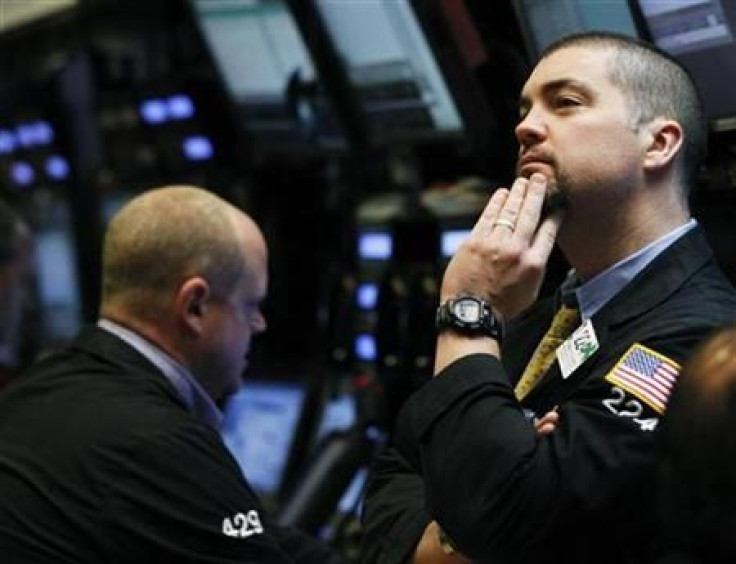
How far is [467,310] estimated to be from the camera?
1.97 meters

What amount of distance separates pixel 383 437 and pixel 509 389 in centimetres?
186

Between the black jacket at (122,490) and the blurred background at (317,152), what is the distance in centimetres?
74

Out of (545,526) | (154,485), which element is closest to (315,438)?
(154,485)

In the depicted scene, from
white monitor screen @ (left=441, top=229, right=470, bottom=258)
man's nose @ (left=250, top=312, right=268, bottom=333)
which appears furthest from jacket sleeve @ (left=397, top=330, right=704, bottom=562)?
white monitor screen @ (left=441, top=229, right=470, bottom=258)

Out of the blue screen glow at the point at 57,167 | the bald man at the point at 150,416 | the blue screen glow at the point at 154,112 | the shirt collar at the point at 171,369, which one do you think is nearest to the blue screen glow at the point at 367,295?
the bald man at the point at 150,416

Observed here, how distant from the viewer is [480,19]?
3164mm

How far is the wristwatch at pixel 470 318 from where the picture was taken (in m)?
1.96

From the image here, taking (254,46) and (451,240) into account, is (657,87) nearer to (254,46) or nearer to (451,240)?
(451,240)

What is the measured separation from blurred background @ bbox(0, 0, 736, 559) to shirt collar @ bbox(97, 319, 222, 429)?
0.73 metres

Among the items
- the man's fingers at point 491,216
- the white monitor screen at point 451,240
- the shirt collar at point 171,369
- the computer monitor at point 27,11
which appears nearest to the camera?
the man's fingers at point 491,216

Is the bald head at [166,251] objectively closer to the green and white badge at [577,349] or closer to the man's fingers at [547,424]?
the green and white badge at [577,349]

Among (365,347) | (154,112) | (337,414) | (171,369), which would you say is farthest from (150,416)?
(154,112)

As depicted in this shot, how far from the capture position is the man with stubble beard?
1768mm

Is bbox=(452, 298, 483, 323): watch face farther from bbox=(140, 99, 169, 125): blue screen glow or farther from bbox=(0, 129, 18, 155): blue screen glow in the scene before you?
bbox=(0, 129, 18, 155): blue screen glow
